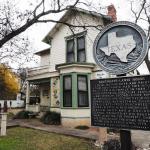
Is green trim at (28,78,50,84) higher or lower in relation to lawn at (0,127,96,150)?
higher

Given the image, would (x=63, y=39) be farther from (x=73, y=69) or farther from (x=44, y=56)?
(x=44, y=56)

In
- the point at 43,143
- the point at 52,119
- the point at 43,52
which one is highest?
the point at 43,52

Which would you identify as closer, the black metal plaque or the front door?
the black metal plaque

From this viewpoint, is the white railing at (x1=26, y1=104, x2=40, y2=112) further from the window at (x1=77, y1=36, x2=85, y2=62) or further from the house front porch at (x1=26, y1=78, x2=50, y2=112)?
the window at (x1=77, y1=36, x2=85, y2=62)

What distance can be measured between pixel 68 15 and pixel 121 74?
16198 mm

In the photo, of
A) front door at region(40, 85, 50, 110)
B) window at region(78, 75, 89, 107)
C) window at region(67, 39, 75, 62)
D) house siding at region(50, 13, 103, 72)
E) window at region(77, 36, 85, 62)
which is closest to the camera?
window at region(78, 75, 89, 107)

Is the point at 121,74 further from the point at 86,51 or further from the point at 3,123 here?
the point at 86,51

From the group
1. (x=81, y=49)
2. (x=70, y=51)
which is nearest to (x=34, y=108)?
(x=70, y=51)

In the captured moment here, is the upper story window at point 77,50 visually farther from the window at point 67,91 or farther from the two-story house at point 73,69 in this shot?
the window at point 67,91

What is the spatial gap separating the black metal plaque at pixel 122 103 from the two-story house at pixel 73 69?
372 inches

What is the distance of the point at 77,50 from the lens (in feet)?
63.8

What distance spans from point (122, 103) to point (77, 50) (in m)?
14.6

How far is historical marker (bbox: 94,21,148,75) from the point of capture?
5008 millimetres

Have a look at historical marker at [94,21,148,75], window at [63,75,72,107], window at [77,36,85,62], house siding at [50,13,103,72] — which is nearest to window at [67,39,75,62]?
house siding at [50,13,103,72]
